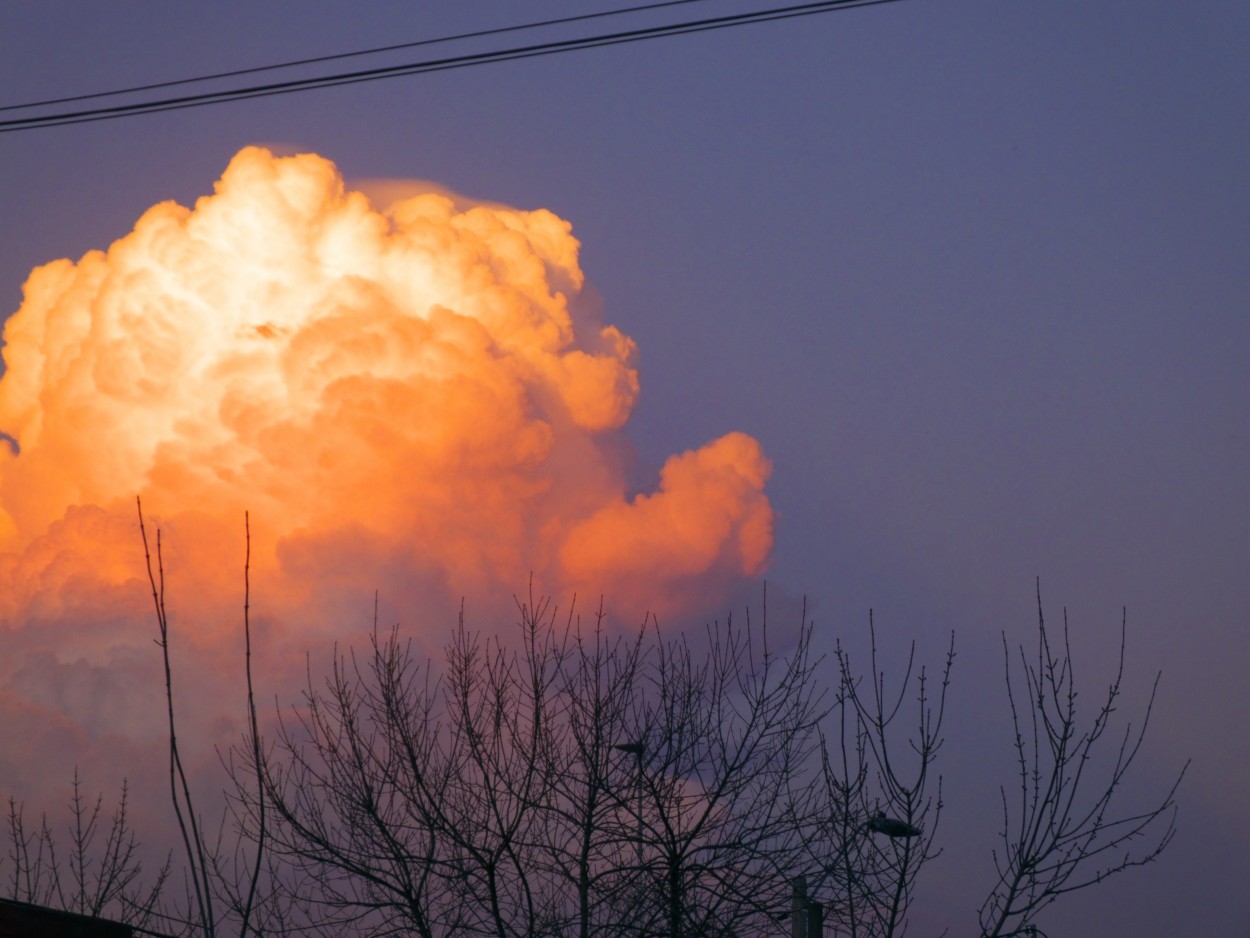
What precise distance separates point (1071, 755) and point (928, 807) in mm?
1350

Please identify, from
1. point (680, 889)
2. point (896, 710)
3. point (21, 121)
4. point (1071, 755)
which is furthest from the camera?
point (680, 889)

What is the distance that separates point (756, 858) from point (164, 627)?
21.7ft

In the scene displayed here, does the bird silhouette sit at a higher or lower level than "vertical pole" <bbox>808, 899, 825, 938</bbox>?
higher

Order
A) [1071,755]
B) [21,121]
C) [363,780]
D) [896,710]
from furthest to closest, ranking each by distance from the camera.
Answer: [363,780] < [896,710] < [1071,755] < [21,121]

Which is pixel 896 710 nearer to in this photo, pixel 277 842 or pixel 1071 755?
pixel 1071 755

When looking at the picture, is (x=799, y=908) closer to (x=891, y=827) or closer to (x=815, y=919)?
(x=815, y=919)

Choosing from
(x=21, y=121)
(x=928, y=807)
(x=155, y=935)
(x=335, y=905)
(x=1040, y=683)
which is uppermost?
(x=21, y=121)

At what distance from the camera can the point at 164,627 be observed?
8.00m

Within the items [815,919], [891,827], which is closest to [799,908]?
[815,919]

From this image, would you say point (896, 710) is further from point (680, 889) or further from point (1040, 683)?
point (680, 889)

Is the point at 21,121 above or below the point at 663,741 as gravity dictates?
above

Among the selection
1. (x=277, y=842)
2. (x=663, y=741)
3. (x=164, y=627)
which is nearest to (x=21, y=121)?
(x=164, y=627)

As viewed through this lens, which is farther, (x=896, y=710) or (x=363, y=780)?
(x=363, y=780)

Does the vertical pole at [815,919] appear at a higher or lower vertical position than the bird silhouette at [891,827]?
lower
